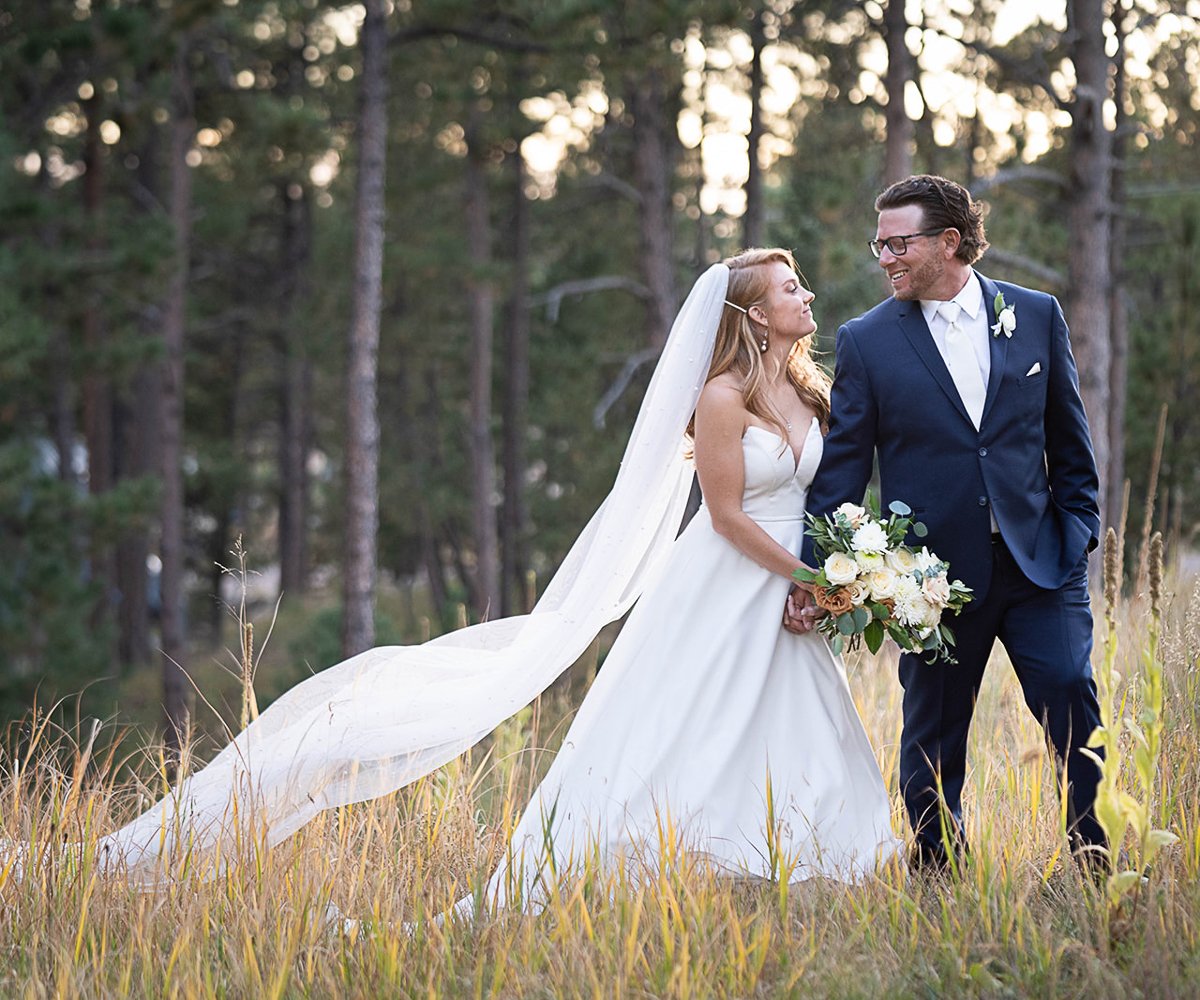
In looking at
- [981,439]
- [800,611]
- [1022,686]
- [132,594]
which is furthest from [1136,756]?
[132,594]

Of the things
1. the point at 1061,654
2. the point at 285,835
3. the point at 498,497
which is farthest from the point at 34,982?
the point at 498,497

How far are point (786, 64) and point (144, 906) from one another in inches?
678

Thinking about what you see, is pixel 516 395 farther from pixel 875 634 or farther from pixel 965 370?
pixel 875 634

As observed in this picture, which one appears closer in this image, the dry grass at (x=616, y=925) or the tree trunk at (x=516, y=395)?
the dry grass at (x=616, y=925)

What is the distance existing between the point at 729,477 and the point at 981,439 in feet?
2.67

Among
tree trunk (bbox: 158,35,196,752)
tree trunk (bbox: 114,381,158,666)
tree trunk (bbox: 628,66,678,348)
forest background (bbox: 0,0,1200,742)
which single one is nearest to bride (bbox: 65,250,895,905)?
forest background (bbox: 0,0,1200,742)

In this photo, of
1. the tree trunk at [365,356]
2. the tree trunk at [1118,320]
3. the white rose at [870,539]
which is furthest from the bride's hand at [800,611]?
the tree trunk at [1118,320]

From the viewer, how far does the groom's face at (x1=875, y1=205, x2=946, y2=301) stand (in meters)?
4.21

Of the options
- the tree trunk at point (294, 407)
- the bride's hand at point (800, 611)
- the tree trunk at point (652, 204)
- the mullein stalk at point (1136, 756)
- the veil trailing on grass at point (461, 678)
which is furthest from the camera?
the tree trunk at point (294, 407)

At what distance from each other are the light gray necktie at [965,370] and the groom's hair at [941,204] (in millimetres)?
252

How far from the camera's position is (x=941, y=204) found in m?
4.18

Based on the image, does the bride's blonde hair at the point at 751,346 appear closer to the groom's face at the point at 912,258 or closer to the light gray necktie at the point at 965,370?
the groom's face at the point at 912,258

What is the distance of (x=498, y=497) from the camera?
30.0m

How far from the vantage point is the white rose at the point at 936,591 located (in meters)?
3.98
